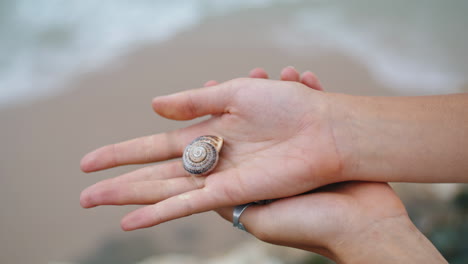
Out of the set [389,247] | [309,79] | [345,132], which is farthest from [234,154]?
[389,247]

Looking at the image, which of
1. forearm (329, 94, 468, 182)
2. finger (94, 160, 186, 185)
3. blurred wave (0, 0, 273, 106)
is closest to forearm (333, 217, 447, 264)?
forearm (329, 94, 468, 182)

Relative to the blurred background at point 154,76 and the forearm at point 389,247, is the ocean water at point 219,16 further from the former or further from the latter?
the forearm at point 389,247

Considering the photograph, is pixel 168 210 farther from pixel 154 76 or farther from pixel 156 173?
pixel 154 76

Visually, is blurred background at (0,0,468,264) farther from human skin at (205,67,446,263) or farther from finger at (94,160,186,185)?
human skin at (205,67,446,263)

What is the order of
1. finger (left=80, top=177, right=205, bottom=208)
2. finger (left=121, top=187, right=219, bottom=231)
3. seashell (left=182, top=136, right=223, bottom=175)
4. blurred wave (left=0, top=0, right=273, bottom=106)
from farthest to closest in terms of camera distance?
1. blurred wave (left=0, top=0, right=273, bottom=106)
2. seashell (left=182, top=136, right=223, bottom=175)
3. finger (left=80, top=177, right=205, bottom=208)
4. finger (left=121, top=187, right=219, bottom=231)

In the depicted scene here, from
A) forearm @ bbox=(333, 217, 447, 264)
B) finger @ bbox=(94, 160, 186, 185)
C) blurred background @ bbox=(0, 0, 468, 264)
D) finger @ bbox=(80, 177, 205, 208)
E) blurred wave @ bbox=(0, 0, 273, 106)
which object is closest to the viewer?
forearm @ bbox=(333, 217, 447, 264)
